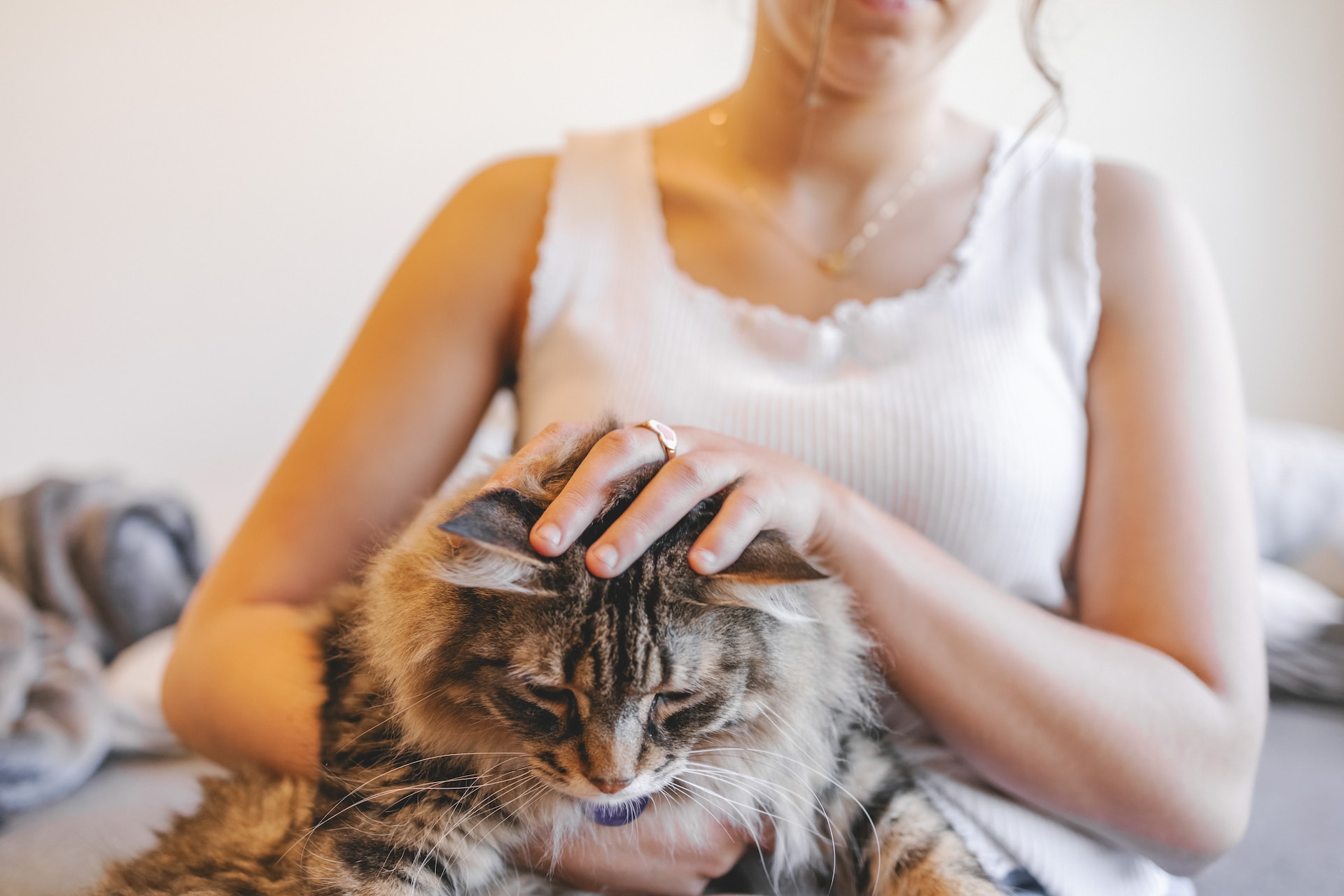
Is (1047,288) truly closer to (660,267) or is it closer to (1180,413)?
(1180,413)

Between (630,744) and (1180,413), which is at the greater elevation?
(1180,413)

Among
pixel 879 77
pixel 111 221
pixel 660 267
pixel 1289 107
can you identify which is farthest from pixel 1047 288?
pixel 111 221

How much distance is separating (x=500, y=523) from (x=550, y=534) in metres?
0.04

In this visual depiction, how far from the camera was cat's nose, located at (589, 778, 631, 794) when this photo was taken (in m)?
0.74

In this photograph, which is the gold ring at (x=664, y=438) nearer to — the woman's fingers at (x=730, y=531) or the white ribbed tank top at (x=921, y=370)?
the woman's fingers at (x=730, y=531)

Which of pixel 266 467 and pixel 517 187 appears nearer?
pixel 517 187

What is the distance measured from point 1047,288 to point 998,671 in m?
0.54

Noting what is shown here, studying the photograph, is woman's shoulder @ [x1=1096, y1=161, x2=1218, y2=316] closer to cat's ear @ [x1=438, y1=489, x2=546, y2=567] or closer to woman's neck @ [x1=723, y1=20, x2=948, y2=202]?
woman's neck @ [x1=723, y1=20, x2=948, y2=202]

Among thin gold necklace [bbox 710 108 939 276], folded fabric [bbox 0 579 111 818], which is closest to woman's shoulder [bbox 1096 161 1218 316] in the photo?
thin gold necklace [bbox 710 108 939 276]

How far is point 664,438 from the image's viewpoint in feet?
2.54

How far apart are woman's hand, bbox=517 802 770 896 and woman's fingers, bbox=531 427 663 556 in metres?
0.35

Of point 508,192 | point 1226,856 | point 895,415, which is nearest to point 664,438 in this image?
point 895,415

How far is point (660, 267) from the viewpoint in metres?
1.20

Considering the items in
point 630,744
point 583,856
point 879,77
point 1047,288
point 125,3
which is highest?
Answer: point 125,3
